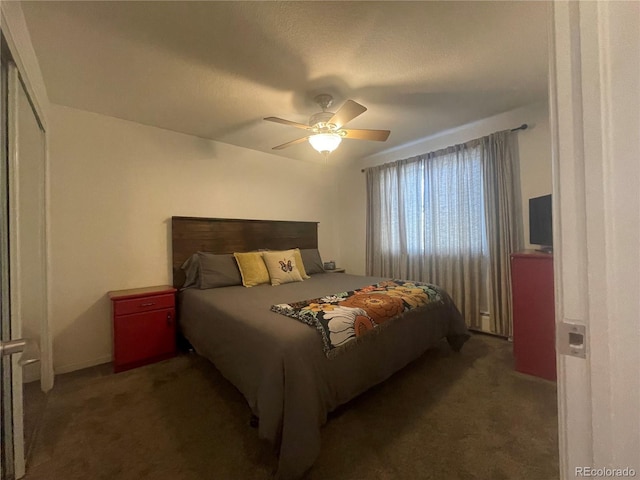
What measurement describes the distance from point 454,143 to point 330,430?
3236 mm

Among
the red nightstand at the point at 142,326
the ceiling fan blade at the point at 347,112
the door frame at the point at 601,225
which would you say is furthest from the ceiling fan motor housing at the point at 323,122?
the red nightstand at the point at 142,326

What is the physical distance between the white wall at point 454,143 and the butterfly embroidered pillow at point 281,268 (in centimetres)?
159

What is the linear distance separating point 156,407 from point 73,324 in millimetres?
1302

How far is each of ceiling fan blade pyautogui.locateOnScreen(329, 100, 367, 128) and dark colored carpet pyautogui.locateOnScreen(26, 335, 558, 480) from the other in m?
2.11

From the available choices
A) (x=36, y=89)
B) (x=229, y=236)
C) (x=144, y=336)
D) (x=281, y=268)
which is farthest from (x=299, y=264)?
(x=36, y=89)

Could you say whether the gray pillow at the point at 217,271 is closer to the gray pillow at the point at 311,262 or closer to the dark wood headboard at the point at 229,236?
the dark wood headboard at the point at 229,236

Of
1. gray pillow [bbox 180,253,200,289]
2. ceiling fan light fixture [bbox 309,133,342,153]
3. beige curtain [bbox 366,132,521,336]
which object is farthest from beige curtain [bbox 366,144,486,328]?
gray pillow [bbox 180,253,200,289]

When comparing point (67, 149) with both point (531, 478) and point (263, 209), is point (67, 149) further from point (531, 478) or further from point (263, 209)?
point (531, 478)

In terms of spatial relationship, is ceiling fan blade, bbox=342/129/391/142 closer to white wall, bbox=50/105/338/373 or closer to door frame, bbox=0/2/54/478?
white wall, bbox=50/105/338/373

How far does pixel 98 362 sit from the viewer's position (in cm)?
253

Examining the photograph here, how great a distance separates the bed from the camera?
1310 mm

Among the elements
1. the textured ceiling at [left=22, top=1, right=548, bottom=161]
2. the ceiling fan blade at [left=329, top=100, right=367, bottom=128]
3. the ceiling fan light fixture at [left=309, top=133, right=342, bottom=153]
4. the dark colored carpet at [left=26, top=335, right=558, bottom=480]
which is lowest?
the dark colored carpet at [left=26, top=335, right=558, bottom=480]

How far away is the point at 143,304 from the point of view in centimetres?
244

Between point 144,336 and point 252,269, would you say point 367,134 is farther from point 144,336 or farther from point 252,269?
point 144,336
